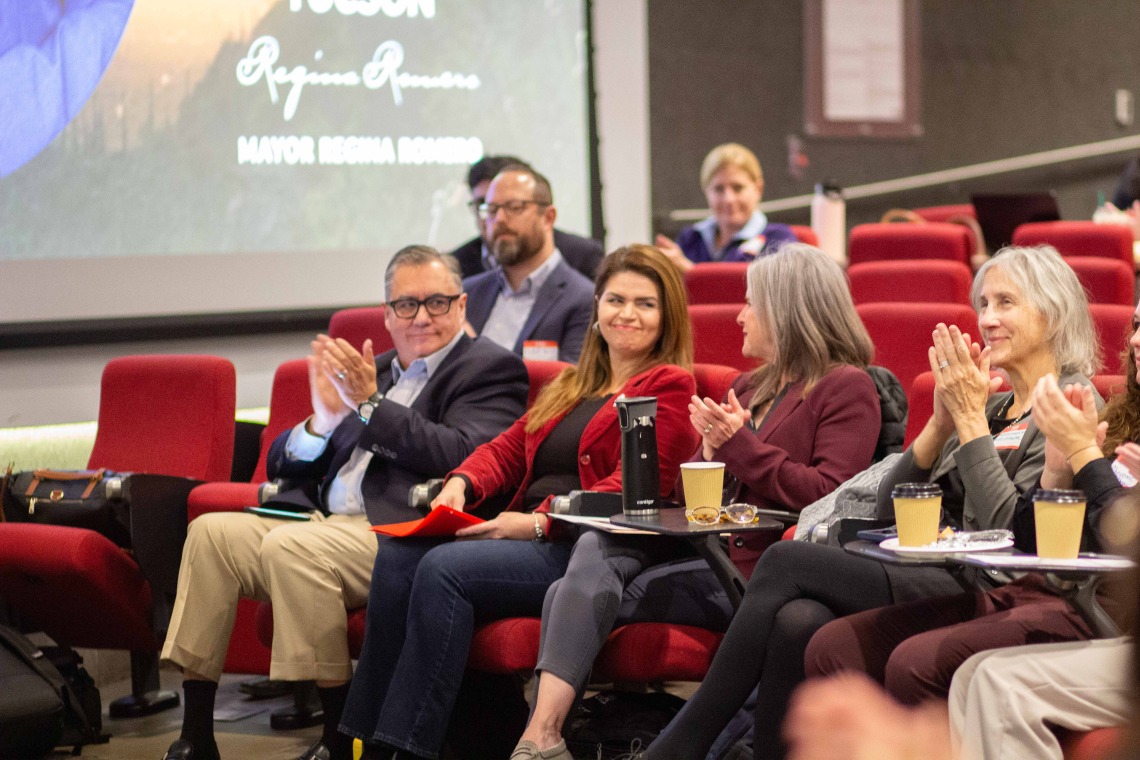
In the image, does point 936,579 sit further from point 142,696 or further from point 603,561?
point 142,696

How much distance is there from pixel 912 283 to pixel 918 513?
2.52 m

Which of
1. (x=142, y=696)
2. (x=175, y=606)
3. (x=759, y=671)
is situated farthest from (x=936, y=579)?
(x=142, y=696)

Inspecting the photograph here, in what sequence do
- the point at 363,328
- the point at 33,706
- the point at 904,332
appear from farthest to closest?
the point at 363,328 → the point at 904,332 → the point at 33,706

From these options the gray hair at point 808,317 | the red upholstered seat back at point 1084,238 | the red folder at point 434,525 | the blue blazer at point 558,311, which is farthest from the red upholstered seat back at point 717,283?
the red folder at point 434,525

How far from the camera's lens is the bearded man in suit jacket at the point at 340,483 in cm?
312

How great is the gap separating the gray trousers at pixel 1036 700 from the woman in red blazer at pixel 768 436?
79 cm

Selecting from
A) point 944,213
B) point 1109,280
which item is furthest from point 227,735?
point 944,213

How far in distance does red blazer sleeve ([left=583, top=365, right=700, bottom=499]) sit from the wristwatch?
555 millimetres

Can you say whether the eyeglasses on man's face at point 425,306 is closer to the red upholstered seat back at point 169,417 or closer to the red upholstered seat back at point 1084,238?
the red upholstered seat back at point 169,417

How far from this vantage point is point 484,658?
292cm

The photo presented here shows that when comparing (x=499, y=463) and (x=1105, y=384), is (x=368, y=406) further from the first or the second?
(x=1105, y=384)

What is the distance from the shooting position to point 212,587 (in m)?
3.27
